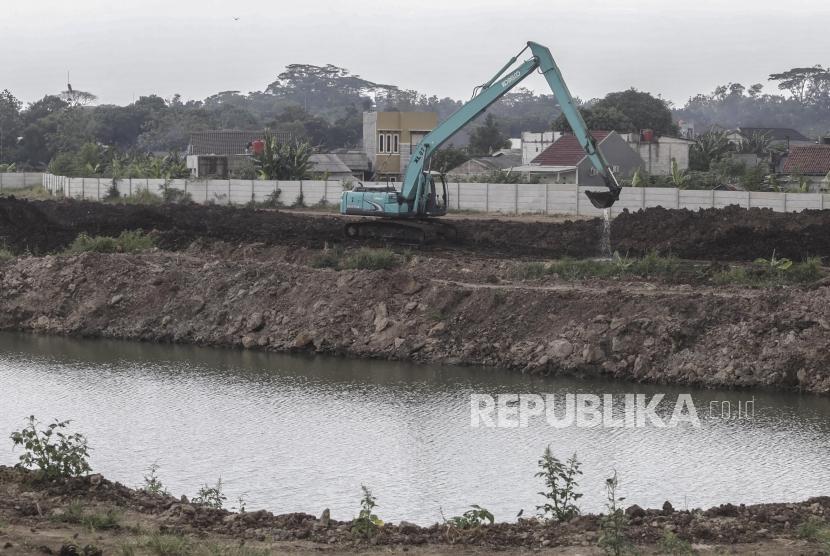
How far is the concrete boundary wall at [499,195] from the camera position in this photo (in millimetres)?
44656

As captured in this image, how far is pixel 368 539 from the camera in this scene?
12477 mm

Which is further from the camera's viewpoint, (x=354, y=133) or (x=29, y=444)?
(x=354, y=133)

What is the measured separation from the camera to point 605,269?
29078mm

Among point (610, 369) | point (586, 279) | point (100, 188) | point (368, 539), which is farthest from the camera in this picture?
point (100, 188)

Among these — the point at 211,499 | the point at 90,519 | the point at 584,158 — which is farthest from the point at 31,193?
the point at 90,519

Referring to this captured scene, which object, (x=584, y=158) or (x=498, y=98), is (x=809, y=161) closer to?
(x=584, y=158)

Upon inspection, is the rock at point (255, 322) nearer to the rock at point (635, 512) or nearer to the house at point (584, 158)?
the rock at point (635, 512)

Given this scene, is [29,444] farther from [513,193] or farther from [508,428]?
[513,193]

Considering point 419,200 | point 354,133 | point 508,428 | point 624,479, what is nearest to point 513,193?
point 419,200

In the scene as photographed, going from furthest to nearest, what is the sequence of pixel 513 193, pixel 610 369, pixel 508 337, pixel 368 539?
pixel 513 193, pixel 508 337, pixel 610 369, pixel 368 539

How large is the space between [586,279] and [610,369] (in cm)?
535

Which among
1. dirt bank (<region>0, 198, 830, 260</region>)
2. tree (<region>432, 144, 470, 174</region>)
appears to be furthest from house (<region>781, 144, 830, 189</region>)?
dirt bank (<region>0, 198, 830, 260</region>)

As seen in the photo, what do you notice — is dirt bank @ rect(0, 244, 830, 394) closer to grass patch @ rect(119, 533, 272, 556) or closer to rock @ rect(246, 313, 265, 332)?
rock @ rect(246, 313, 265, 332)

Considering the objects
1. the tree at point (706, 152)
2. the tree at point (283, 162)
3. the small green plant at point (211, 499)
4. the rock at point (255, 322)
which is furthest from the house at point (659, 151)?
the small green plant at point (211, 499)
